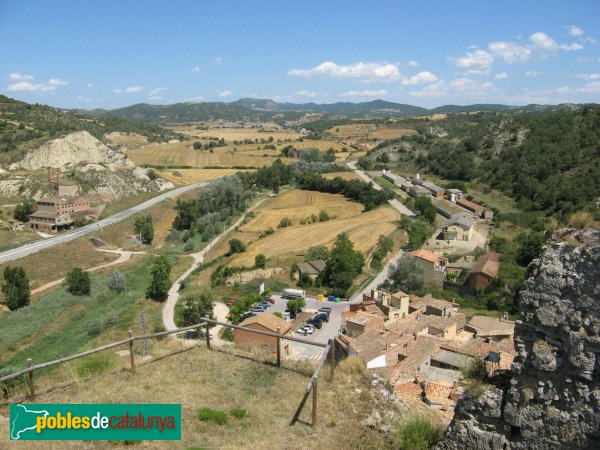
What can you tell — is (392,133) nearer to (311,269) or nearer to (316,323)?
(311,269)

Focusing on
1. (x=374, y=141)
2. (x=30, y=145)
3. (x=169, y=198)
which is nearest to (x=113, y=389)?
(x=169, y=198)

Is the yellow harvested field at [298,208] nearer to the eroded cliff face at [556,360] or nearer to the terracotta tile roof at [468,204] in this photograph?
the terracotta tile roof at [468,204]

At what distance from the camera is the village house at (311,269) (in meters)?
41.9

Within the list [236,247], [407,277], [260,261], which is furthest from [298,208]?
[407,277]

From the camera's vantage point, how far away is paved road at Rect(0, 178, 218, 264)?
44438mm

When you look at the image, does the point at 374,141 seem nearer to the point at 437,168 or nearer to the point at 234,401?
the point at 437,168

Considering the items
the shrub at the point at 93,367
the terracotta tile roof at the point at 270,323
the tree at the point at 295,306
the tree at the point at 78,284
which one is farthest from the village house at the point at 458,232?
the shrub at the point at 93,367

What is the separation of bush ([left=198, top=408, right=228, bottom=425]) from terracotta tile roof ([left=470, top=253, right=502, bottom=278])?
34.5 meters

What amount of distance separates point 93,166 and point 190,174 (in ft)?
89.0

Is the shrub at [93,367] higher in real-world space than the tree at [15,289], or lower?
higher

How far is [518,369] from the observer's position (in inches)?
223

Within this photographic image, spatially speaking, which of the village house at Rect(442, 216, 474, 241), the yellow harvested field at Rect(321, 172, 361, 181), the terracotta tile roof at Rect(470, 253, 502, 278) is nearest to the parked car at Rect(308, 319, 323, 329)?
the terracotta tile roof at Rect(470, 253, 502, 278)

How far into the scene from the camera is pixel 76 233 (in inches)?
2124

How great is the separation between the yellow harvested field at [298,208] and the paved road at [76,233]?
54.1 feet
